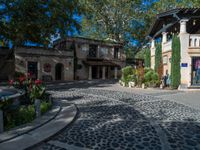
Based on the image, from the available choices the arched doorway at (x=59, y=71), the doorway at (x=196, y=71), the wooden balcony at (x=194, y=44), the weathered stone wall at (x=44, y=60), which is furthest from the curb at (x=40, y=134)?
the arched doorway at (x=59, y=71)

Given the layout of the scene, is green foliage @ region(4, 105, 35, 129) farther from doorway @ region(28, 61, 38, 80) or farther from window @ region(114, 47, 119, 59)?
window @ region(114, 47, 119, 59)

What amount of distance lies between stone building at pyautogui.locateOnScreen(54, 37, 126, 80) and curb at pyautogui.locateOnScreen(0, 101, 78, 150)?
74.6 ft

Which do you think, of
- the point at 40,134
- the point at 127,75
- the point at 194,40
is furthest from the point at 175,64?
the point at 40,134

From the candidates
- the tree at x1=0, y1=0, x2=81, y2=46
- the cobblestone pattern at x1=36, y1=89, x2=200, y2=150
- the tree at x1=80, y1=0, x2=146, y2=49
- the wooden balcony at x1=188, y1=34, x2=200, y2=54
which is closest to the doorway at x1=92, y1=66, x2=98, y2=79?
the tree at x1=80, y1=0, x2=146, y2=49

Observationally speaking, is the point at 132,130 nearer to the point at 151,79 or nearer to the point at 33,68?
the point at 151,79

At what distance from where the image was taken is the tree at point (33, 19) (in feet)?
53.7

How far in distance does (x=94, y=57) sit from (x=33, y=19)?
15.8 m

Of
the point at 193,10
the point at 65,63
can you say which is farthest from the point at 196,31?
the point at 65,63

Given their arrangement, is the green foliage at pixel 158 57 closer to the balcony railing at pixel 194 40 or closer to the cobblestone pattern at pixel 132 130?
the balcony railing at pixel 194 40

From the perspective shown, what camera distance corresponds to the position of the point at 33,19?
17.1 meters

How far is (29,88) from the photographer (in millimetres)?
8133

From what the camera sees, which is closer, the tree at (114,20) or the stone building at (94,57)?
the stone building at (94,57)

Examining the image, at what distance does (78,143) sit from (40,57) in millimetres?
22728

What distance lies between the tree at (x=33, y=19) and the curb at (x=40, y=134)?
38.8 ft
